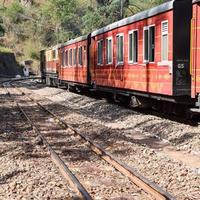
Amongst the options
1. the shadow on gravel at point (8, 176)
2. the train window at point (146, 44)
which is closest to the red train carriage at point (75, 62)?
the train window at point (146, 44)

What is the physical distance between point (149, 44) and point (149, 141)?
4107 millimetres

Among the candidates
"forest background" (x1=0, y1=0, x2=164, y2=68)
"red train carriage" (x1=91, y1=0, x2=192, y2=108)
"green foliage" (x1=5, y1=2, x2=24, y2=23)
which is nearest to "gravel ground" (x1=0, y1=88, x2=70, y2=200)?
"red train carriage" (x1=91, y1=0, x2=192, y2=108)

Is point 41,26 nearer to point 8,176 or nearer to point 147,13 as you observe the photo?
point 147,13

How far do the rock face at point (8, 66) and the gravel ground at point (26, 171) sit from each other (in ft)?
235

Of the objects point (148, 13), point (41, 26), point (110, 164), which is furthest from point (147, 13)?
point (41, 26)

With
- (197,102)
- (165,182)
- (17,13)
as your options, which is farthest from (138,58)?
(17,13)

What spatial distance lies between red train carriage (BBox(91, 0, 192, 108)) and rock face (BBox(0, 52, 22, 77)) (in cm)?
6511

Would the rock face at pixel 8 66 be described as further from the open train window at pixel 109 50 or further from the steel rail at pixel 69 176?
the steel rail at pixel 69 176

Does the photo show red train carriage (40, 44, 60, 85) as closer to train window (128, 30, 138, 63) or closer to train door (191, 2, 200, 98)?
train window (128, 30, 138, 63)

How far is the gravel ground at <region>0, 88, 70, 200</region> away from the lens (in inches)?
281

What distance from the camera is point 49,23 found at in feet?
398

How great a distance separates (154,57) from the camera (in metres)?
14.8

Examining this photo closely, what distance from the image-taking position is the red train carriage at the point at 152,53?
43.3ft

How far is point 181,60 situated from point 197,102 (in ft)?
4.99
